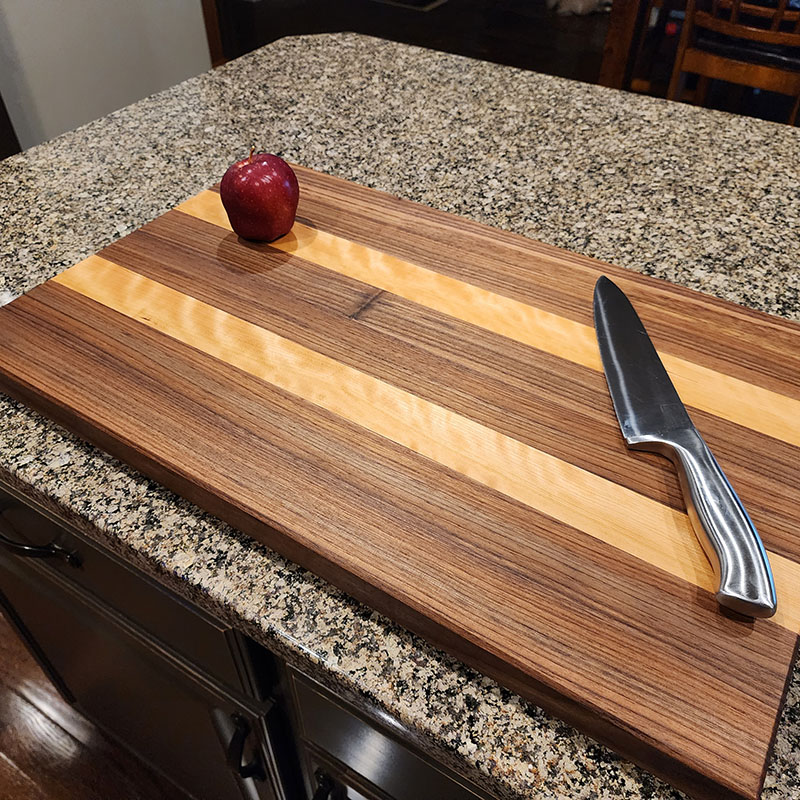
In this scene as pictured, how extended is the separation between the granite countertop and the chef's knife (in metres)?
0.12

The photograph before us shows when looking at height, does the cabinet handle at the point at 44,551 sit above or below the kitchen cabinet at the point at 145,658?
above

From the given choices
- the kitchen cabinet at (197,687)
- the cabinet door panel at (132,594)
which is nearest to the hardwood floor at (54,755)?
the kitchen cabinet at (197,687)

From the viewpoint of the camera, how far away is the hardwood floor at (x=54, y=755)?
1289 millimetres

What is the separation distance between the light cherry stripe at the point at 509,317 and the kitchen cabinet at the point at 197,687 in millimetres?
359

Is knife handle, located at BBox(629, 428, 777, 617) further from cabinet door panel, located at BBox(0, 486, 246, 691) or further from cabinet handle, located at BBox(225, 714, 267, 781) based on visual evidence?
cabinet handle, located at BBox(225, 714, 267, 781)

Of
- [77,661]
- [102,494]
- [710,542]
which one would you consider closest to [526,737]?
[710,542]

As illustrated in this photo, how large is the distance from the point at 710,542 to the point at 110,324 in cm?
56

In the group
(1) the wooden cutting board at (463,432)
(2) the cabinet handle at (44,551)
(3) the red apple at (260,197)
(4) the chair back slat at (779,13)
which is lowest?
(2) the cabinet handle at (44,551)

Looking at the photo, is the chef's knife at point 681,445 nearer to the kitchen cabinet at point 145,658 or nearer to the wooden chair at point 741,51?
the kitchen cabinet at point 145,658

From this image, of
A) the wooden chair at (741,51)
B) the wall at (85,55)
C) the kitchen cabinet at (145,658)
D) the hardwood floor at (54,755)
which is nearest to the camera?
the kitchen cabinet at (145,658)

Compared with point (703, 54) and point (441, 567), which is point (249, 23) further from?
point (441, 567)

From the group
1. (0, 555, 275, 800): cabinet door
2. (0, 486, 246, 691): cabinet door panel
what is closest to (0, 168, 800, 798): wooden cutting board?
(0, 486, 246, 691): cabinet door panel

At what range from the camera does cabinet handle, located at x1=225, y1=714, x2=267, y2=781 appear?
0.75 meters

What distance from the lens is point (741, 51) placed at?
1.96m
